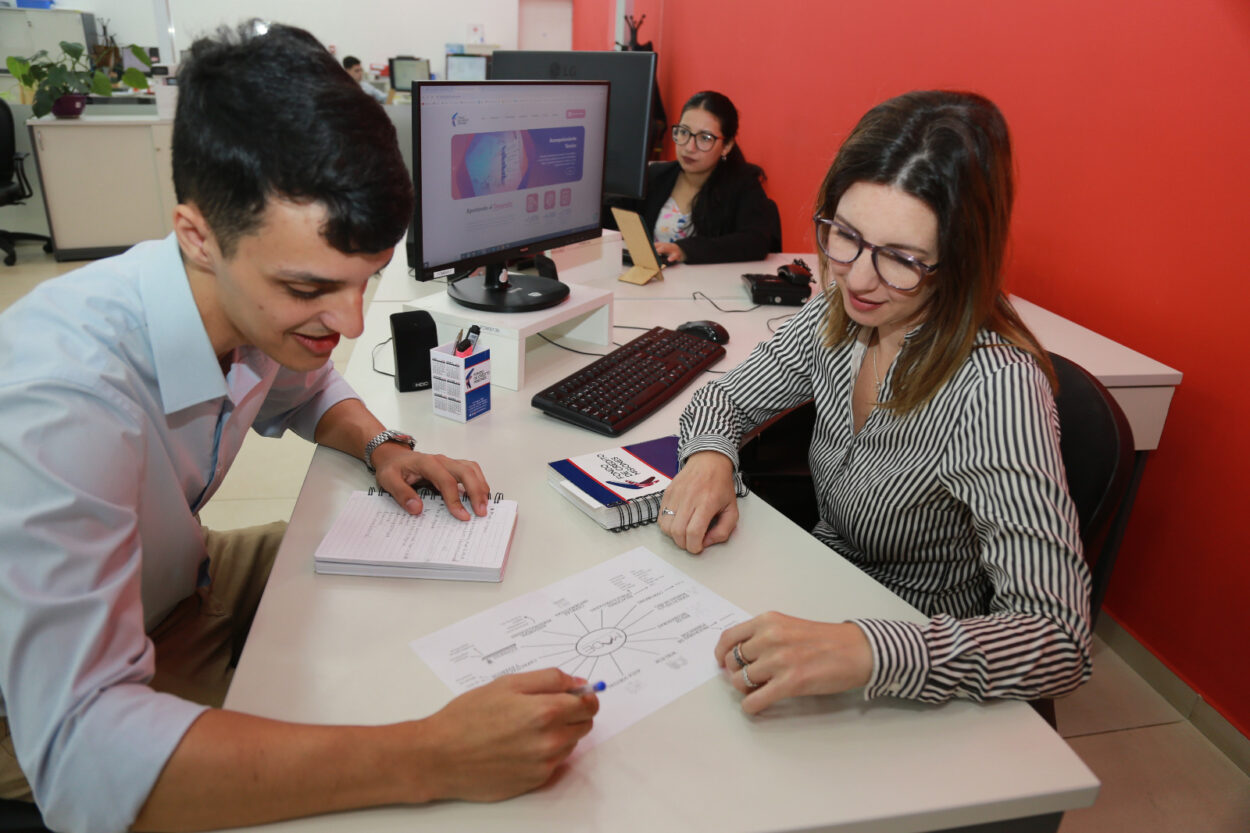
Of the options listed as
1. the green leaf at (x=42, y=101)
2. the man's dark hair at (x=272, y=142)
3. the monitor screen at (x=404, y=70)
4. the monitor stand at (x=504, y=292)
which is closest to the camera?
the man's dark hair at (x=272, y=142)

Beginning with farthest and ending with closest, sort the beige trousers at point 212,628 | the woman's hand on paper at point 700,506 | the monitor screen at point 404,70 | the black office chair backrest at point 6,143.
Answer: the monitor screen at point 404,70, the black office chair backrest at point 6,143, the woman's hand on paper at point 700,506, the beige trousers at point 212,628

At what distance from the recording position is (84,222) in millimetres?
4828

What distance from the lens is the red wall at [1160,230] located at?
158 centimetres

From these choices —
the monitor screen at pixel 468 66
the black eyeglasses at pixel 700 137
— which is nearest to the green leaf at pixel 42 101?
the monitor screen at pixel 468 66

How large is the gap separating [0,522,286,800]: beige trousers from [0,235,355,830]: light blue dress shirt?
0.14 meters

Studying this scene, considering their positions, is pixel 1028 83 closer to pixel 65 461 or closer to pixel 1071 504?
pixel 1071 504

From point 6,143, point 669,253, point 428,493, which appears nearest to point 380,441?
point 428,493

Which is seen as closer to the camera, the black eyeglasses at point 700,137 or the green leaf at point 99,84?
the black eyeglasses at point 700,137

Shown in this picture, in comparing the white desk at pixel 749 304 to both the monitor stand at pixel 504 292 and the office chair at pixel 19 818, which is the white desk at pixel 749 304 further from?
the office chair at pixel 19 818

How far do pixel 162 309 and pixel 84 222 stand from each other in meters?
5.00

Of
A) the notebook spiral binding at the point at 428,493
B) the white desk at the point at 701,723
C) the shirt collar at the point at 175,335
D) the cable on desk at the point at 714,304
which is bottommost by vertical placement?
the white desk at the point at 701,723

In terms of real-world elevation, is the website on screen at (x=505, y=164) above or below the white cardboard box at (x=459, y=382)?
above

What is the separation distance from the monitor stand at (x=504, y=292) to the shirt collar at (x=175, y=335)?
744mm

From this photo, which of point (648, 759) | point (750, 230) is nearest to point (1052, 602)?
point (648, 759)
